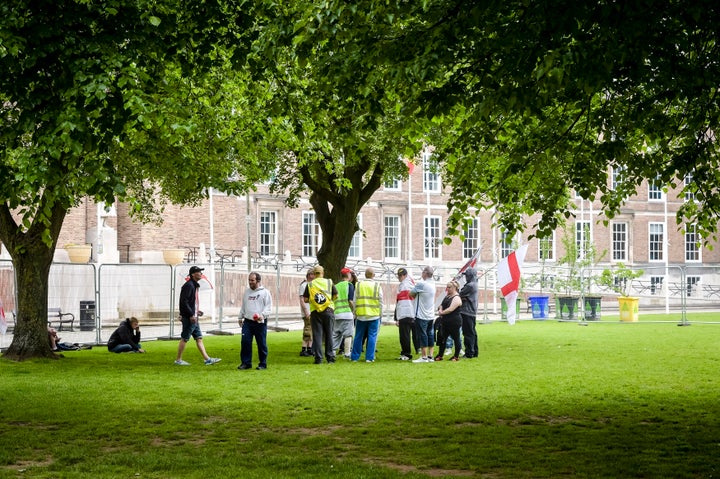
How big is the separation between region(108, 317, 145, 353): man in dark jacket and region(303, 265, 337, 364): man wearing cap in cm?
577

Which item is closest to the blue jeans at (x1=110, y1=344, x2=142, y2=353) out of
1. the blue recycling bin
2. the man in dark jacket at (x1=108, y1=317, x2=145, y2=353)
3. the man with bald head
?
the man in dark jacket at (x1=108, y1=317, x2=145, y2=353)

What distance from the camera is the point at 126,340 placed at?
83.6 ft

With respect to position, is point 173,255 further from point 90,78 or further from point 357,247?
point 90,78

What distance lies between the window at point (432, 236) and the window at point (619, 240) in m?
13.8

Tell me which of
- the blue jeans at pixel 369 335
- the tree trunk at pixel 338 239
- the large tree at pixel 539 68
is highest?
the large tree at pixel 539 68

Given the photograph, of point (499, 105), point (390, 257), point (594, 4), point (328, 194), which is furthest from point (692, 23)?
point (390, 257)

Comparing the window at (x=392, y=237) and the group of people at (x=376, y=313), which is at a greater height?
the window at (x=392, y=237)

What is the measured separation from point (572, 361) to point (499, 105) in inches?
486

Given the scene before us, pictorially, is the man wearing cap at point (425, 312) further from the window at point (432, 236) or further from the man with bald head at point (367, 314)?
the window at point (432, 236)

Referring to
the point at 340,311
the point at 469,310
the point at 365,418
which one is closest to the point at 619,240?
the point at 469,310

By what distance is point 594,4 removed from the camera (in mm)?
9945

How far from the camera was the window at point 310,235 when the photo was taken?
62500mm

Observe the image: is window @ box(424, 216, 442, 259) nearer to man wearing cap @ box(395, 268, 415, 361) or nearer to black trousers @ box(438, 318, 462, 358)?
man wearing cap @ box(395, 268, 415, 361)

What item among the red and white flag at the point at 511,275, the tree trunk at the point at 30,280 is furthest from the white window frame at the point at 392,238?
the tree trunk at the point at 30,280
